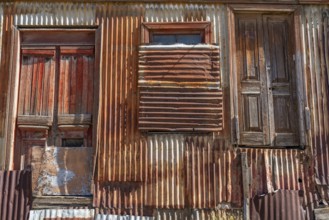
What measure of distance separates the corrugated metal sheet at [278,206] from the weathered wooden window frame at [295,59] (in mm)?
935

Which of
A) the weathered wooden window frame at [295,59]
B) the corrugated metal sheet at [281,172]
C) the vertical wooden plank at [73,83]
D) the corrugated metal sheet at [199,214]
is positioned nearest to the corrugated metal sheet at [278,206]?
the corrugated metal sheet at [281,172]

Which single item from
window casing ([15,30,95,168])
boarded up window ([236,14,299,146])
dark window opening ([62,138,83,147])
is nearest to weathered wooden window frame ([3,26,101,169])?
window casing ([15,30,95,168])

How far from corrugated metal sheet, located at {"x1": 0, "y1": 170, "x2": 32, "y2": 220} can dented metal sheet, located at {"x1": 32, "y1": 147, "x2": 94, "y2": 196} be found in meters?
0.17

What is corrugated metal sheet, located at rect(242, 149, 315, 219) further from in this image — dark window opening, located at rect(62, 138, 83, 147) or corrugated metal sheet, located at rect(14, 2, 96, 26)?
corrugated metal sheet, located at rect(14, 2, 96, 26)

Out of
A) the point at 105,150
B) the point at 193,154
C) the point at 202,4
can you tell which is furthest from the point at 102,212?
the point at 202,4

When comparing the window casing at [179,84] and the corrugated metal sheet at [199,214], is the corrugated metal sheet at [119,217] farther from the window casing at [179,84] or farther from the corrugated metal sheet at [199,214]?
the window casing at [179,84]

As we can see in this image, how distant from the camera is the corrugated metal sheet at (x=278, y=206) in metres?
7.80

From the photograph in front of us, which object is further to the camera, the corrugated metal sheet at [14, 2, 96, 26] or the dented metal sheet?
the corrugated metal sheet at [14, 2, 96, 26]

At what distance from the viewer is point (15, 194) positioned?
7883mm

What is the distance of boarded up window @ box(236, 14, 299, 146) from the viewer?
834 cm

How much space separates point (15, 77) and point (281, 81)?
500 cm

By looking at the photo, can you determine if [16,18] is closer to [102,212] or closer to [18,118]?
[18,118]

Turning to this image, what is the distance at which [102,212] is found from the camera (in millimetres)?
7836

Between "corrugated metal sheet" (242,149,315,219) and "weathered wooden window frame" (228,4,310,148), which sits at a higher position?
"weathered wooden window frame" (228,4,310,148)
